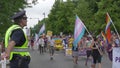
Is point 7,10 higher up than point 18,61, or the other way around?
point 7,10

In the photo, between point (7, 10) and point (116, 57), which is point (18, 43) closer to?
point (116, 57)

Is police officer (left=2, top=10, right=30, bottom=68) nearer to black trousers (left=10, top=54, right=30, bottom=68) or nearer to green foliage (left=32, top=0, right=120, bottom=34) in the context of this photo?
black trousers (left=10, top=54, right=30, bottom=68)

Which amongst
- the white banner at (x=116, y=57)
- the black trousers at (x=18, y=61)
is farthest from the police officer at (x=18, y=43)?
the white banner at (x=116, y=57)

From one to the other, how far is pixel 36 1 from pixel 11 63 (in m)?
17.4

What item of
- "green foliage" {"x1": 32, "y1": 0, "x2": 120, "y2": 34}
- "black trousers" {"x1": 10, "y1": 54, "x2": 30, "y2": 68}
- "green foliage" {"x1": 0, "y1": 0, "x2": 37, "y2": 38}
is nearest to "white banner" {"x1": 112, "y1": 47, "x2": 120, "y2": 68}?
"black trousers" {"x1": 10, "y1": 54, "x2": 30, "y2": 68}

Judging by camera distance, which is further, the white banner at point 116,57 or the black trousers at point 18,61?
the white banner at point 116,57

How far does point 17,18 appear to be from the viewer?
25.3 ft

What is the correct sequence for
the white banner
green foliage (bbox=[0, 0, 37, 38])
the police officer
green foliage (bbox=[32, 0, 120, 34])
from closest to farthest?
the police officer < the white banner < green foliage (bbox=[0, 0, 37, 38]) < green foliage (bbox=[32, 0, 120, 34])

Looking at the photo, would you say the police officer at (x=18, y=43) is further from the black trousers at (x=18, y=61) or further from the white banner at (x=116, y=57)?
the white banner at (x=116, y=57)

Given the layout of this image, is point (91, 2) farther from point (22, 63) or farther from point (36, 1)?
point (22, 63)

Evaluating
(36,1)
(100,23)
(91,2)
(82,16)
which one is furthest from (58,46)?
(36,1)

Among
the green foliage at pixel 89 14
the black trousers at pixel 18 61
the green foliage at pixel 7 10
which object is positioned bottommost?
the black trousers at pixel 18 61

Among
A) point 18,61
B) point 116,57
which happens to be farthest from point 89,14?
point 18,61

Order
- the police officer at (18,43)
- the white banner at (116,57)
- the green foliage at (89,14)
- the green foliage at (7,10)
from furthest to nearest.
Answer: the green foliage at (89,14)
the green foliage at (7,10)
the white banner at (116,57)
the police officer at (18,43)
